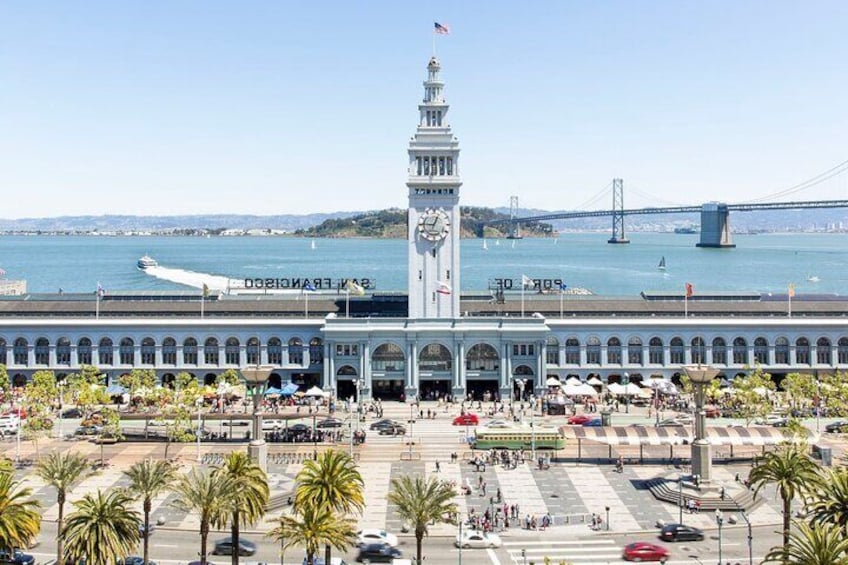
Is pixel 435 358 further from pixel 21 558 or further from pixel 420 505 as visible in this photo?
pixel 21 558

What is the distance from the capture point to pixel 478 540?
176 feet

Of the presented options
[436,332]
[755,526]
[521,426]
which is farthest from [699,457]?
[436,332]

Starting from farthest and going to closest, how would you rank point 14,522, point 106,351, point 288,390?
point 106,351 < point 288,390 < point 14,522

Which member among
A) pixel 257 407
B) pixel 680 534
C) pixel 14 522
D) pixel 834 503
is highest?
pixel 257 407

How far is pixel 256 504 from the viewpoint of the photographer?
45188 millimetres

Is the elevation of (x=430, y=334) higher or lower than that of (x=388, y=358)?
higher

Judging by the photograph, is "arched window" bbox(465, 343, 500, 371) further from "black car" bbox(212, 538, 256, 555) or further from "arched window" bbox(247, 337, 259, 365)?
"black car" bbox(212, 538, 256, 555)

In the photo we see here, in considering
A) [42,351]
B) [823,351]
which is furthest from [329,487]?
[823,351]

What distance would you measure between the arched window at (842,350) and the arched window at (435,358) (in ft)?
139

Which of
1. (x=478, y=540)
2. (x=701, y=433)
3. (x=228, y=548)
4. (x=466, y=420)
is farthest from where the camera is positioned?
(x=466, y=420)

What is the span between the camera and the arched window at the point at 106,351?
99.6m

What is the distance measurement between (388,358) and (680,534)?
46.0 meters

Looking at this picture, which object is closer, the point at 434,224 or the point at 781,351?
the point at 434,224

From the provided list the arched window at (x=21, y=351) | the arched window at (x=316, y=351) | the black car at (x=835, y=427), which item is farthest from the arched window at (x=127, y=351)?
the black car at (x=835, y=427)
